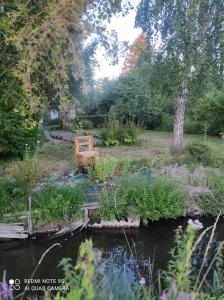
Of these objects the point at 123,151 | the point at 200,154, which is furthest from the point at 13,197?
the point at 123,151

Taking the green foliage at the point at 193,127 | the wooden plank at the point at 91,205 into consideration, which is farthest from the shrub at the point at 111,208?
the green foliage at the point at 193,127

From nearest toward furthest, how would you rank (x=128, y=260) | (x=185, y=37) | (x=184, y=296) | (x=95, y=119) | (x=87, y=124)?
(x=184, y=296)
(x=128, y=260)
(x=185, y=37)
(x=87, y=124)
(x=95, y=119)

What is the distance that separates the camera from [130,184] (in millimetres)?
8688

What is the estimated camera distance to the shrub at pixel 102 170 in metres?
9.79

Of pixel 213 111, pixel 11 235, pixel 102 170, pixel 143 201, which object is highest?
pixel 213 111

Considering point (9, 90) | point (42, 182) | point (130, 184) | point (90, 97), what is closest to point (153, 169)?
point (130, 184)

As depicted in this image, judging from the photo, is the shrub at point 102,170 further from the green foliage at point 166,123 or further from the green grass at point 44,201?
the green foliage at point 166,123

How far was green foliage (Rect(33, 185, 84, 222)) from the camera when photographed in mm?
7902

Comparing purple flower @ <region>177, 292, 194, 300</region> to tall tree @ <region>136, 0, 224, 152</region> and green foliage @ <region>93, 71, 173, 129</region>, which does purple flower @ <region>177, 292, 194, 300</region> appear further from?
green foliage @ <region>93, 71, 173, 129</region>

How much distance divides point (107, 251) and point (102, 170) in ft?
9.20

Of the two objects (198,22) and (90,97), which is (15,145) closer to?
(198,22)

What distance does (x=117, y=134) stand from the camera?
1642cm

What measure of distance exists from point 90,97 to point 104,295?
71.5ft

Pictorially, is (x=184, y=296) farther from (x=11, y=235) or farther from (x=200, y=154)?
(x=200, y=154)
